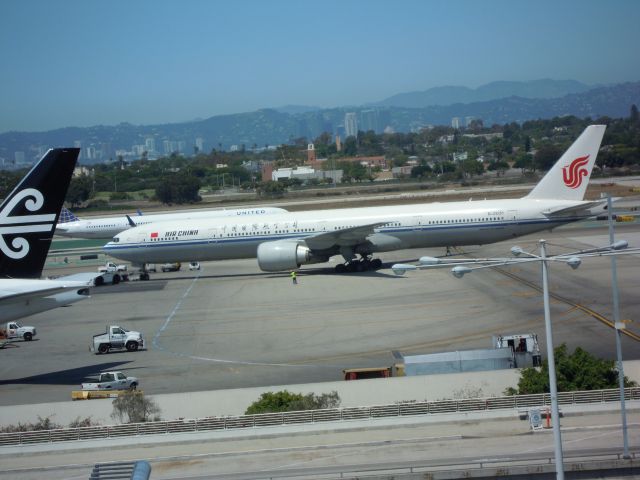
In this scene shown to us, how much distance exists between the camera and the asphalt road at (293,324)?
26.3 metres

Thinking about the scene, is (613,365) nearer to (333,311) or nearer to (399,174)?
(333,311)

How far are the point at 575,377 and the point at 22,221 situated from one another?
14.4m

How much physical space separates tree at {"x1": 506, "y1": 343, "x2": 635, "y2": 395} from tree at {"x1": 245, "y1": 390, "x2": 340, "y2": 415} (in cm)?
452

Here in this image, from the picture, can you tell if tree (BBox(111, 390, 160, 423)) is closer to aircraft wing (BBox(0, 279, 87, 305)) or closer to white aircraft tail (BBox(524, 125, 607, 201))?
aircraft wing (BBox(0, 279, 87, 305))

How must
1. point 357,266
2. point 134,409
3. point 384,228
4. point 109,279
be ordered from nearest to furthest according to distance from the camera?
1. point 134,409
2. point 384,228
3. point 357,266
4. point 109,279

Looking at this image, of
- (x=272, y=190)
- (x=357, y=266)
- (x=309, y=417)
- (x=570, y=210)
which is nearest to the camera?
(x=309, y=417)

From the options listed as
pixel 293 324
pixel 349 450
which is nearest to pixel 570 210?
pixel 293 324

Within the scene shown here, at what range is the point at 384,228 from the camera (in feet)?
146

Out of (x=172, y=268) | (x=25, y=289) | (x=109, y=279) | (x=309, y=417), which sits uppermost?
(x=25, y=289)

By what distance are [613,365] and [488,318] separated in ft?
36.5

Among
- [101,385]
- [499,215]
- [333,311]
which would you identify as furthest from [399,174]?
[101,385]

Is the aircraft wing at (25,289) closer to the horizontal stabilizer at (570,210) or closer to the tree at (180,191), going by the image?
the horizontal stabilizer at (570,210)

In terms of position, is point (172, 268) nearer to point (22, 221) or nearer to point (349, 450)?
point (22, 221)

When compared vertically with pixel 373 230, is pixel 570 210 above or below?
above
